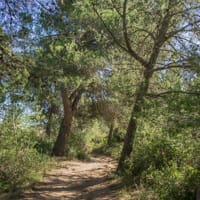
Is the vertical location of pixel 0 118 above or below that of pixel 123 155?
above

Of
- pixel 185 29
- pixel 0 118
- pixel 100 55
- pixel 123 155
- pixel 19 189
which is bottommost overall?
pixel 19 189

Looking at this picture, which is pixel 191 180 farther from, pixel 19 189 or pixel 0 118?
pixel 0 118

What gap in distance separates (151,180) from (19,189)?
3.58 m

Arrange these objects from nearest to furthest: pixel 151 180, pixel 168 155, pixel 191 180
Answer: pixel 191 180 < pixel 151 180 < pixel 168 155

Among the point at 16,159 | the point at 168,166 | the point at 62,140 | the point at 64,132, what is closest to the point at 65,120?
the point at 64,132

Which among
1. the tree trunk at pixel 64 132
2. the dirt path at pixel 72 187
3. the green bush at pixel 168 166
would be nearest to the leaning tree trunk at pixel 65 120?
the tree trunk at pixel 64 132

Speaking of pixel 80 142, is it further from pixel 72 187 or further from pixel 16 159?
pixel 16 159

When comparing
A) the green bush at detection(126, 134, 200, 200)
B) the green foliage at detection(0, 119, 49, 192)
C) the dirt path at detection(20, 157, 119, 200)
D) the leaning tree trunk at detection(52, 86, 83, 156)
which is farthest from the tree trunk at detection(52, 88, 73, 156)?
the green bush at detection(126, 134, 200, 200)

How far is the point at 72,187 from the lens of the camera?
11.4 meters

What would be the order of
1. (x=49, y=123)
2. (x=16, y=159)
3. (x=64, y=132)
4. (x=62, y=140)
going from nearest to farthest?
(x=16, y=159) < (x=62, y=140) < (x=64, y=132) < (x=49, y=123)

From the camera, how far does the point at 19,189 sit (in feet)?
32.0

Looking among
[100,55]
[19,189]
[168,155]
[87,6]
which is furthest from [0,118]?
[168,155]

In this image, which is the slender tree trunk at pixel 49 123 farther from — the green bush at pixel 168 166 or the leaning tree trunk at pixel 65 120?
the green bush at pixel 168 166

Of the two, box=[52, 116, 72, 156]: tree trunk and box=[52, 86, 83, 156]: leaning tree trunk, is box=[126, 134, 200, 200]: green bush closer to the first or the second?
box=[52, 86, 83, 156]: leaning tree trunk
